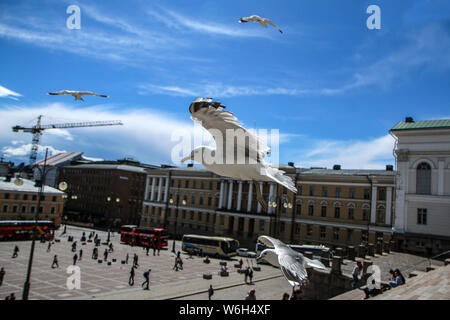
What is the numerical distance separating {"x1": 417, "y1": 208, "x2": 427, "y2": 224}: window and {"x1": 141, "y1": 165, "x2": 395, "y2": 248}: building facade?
6703 millimetres

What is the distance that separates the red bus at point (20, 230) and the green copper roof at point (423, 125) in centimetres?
5028

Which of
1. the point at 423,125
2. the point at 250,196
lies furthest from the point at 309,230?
the point at 423,125

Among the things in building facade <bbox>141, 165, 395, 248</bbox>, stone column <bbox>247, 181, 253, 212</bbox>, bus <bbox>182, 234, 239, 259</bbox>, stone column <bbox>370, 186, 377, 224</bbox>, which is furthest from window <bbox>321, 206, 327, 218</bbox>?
bus <bbox>182, 234, 239, 259</bbox>

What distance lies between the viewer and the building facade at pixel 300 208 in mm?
51281

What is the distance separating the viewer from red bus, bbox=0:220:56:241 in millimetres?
42544

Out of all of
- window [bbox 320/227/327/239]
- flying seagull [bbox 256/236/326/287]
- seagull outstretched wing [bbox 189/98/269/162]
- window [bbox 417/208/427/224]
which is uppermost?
seagull outstretched wing [bbox 189/98/269/162]

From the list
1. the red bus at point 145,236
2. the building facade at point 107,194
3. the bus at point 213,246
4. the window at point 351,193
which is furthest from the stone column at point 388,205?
the building facade at point 107,194

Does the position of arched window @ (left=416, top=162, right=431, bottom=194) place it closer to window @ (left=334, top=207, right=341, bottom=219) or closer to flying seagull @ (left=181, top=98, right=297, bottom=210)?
window @ (left=334, top=207, right=341, bottom=219)

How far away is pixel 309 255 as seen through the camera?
77.7ft

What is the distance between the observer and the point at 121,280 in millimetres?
26359

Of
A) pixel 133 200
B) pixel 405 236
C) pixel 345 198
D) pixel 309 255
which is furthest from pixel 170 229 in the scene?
pixel 309 255

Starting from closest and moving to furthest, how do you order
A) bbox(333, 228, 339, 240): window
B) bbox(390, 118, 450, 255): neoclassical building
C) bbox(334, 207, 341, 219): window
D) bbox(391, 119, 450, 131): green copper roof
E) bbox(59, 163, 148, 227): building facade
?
bbox(390, 118, 450, 255): neoclassical building, bbox(391, 119, 450, 131): green copper roof, bbox(333, 228, 339, 240): window, bbox(334, 207, 341, 219): window, bbox(59, 163, 148, 227): building facade

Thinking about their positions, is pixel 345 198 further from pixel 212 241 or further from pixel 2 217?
pixel 2 217
